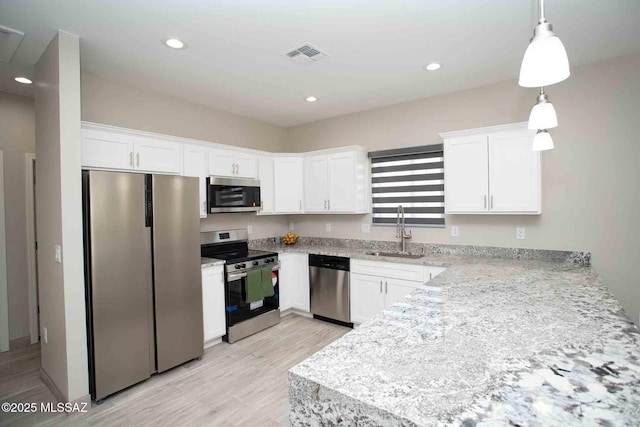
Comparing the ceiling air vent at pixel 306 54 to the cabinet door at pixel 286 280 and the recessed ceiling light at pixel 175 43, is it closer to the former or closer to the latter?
the recessed ceiling light at pixel 175 43

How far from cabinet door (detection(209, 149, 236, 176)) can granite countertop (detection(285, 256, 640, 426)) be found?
278 cm

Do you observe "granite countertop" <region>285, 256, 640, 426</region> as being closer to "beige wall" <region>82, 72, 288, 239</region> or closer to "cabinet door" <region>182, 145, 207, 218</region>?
"cabinet door" <region>182, 145, 207, 218</region>

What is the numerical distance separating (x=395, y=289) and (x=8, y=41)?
3.90 m

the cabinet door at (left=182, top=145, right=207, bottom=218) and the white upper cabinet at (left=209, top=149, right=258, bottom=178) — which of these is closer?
the cabinet door at (left=182, top=145, right=207, bottom=218)

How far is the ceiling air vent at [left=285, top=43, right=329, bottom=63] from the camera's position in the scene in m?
2.57

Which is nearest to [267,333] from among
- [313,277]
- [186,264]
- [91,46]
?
[313,277]

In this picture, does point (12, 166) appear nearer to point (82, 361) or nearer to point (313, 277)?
point (82, 361)

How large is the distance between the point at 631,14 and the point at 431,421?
2955 millimetres

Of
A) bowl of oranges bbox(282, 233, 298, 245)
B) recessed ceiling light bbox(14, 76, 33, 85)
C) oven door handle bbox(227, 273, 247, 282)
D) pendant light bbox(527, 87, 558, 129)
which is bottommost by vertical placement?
oven door handle bbox(227, 273, 247, 282)

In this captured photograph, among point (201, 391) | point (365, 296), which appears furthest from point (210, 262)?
point (365, 296)

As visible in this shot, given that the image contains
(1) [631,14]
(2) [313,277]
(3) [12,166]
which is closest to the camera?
(1) [631,14]

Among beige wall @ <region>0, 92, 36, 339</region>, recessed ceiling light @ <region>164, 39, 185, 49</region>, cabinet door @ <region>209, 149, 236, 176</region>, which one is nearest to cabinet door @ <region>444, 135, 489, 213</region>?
cabinet door @ <region>209, 149, 236, 176</region>

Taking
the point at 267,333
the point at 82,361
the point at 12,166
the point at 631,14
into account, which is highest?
the point at 631,14

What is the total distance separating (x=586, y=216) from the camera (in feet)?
9.53
